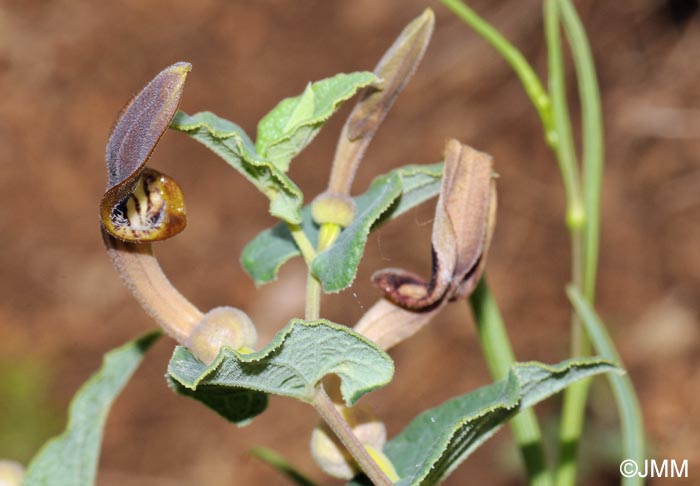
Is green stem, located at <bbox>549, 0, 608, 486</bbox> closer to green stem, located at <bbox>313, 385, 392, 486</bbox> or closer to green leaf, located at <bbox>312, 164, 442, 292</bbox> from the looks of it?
green leaf, located at <bbox>312, 164, 442, 292</bbox>

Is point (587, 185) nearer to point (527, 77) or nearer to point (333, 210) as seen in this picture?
point (527, 77)

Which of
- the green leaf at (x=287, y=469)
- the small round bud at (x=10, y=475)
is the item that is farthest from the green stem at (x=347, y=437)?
the small round bud at (x=10, y=475)

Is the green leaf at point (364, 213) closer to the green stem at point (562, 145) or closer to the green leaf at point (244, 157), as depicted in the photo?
the green leaf at point (244, 157)

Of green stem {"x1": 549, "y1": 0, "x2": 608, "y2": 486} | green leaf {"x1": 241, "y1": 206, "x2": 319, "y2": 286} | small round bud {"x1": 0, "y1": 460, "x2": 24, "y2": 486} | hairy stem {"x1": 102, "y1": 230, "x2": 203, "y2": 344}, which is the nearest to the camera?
hairy stem {"x1": 102, "y1": 230, "x2": 203, "y2": 344}

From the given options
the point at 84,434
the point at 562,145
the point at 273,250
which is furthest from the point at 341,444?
the point at 562,145

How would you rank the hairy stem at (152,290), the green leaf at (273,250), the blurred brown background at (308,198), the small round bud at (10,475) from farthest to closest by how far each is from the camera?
the blurred brown background at (308,198) < the small round bud at (10,475) < the green leaf at (273,250) < the hairy stem at (152,290)

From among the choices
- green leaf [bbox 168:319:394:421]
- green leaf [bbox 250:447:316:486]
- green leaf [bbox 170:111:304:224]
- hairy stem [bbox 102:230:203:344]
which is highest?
green leaf [bbox 170:111:304:224]
